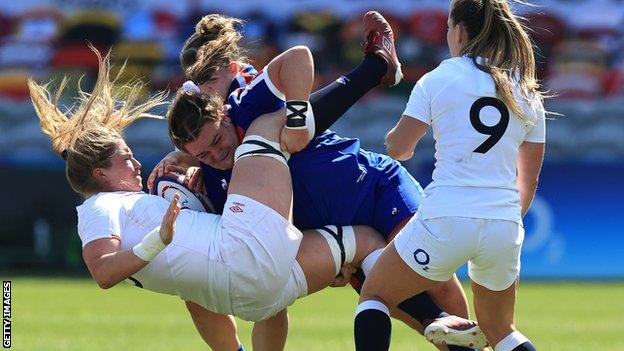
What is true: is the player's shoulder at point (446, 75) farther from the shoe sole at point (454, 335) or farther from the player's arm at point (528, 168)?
the shoe sole at point (454, 335)

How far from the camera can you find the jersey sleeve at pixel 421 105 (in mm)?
4566

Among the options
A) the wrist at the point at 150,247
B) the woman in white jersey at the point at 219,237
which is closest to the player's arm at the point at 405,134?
the woman in white jersey at the point at 219,237

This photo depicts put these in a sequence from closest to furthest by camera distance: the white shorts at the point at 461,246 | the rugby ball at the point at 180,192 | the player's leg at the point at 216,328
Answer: the white shorts at the point at 461,246
the rugby ball at the point at 180,192
the player's leg at the point at 216,328

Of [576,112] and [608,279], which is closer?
[608,279]

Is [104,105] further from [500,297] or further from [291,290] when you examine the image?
[500,297]

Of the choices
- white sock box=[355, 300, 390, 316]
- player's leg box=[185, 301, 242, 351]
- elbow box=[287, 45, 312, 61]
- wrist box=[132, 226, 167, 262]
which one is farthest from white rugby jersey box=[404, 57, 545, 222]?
player's leg box=[185, 301, 242, 351]

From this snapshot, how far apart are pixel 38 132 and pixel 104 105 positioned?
12249 mm

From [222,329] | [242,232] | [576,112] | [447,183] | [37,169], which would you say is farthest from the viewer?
[576,112]

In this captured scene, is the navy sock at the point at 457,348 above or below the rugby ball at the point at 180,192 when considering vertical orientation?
below

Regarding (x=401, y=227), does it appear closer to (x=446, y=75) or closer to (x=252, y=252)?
(x=252, y=252)

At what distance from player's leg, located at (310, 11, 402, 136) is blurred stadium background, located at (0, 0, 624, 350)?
10.5 meters

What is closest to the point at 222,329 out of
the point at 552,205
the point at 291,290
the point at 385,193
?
the point at 291,290

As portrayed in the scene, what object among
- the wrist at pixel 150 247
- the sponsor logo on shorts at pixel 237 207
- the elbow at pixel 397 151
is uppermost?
the elbow at pixel 397 151

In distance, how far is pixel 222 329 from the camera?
222 inches
